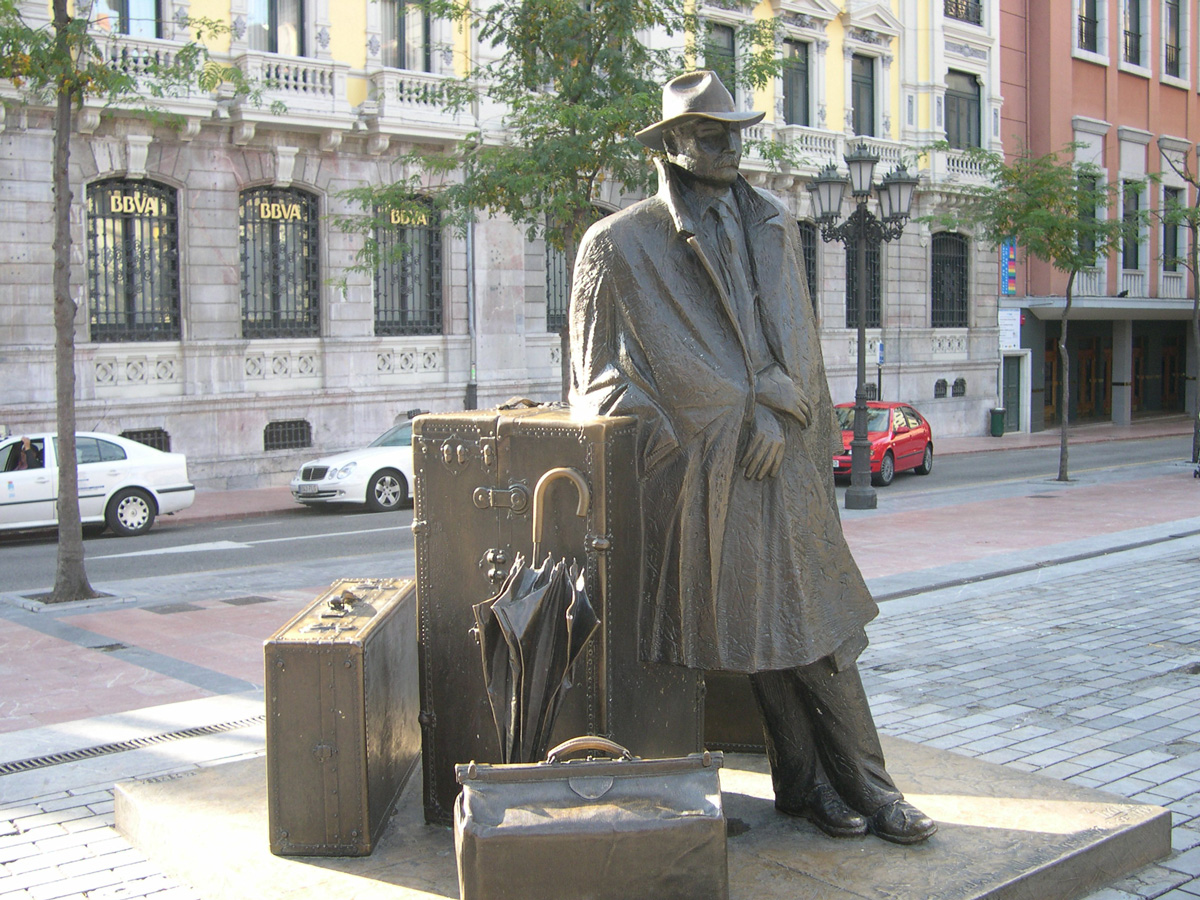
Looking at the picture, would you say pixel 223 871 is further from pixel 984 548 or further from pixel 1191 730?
pixel 984 548

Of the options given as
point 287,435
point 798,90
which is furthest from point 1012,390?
point 287,435

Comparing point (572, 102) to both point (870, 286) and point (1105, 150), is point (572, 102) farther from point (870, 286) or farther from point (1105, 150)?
point (1105, 150)

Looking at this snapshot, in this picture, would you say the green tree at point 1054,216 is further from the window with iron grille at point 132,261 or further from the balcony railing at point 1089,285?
the window with iron grille at point 132,261

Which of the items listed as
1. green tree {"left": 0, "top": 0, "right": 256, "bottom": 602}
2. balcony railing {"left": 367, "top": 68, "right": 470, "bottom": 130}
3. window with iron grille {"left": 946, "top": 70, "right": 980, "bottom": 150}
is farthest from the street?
window with iron grille {"left": 946, "top": 70, "right": 980, "bottom": 150}

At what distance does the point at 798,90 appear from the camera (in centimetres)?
3166

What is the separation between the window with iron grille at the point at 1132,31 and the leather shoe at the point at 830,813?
39.6m

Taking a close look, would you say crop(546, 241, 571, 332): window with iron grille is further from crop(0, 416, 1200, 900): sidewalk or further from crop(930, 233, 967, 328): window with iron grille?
crop(0, 416, 1200, 900): sidewalk

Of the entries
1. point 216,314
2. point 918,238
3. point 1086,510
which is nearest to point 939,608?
point 1086,510

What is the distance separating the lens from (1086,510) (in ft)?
53.6

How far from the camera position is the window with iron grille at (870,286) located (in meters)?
32.5

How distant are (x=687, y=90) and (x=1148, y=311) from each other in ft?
124

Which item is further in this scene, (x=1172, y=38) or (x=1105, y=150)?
(x=1172, y=38)

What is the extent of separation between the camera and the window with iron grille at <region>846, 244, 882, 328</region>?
32.5m

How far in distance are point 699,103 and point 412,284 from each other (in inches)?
815
